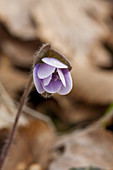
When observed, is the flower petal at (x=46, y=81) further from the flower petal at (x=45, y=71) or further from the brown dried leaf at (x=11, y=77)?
the brown dried leaf at (x=11, y=77)

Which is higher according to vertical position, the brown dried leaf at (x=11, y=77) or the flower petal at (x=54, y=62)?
the flower petal at (x=54, y=62)

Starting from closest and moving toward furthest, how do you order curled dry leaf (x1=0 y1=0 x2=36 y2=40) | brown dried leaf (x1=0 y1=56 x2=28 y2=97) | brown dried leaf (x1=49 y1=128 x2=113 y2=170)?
brown dried leaf (x1=49 y1=128 x2=113 y2=170) → brown dried leaf (x1=0 y1=56 x2=28 y2=97) → curled dry leaf (x1=0 y1=0 x2=36 y2=40)

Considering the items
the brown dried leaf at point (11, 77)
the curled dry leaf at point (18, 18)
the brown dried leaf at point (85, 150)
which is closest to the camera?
the brown dried leaf at point (85, 150)

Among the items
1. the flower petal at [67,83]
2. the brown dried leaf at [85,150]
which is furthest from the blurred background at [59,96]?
the flower petal at [67,83]

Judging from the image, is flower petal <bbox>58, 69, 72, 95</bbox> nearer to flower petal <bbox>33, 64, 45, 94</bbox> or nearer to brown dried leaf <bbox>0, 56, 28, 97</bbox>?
flower petal <bbox>33, 64, 45, 94</bbox>

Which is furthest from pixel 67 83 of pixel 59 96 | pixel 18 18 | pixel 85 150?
pixel 18 18

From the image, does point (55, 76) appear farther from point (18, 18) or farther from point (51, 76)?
point (18, 18)

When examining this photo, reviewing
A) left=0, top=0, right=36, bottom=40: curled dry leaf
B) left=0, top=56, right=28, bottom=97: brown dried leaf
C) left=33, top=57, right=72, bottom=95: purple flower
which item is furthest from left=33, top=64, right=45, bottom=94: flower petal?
left=0, top=0, right=36, bottom=40: curled dry leaf

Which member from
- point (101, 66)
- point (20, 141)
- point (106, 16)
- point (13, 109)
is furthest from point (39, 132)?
point (106, 16)
